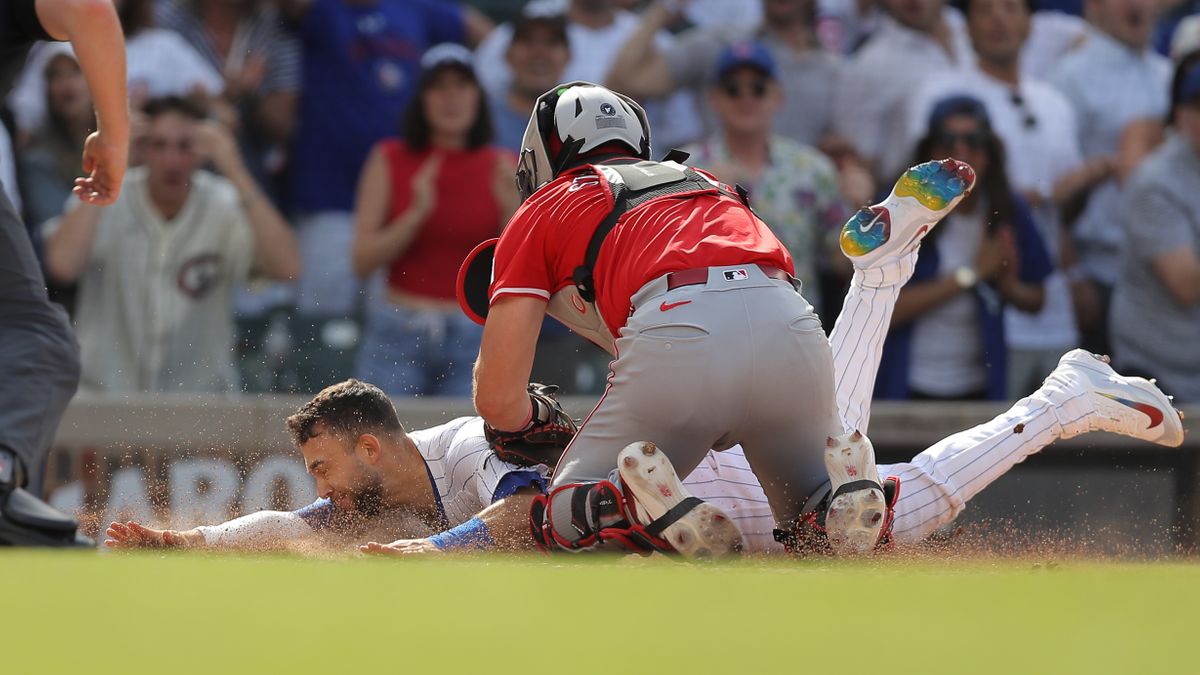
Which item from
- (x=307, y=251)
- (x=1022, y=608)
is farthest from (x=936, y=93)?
(x=1022, y=608)

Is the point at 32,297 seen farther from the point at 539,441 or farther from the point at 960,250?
the point at 960,250

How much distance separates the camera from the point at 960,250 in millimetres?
8125

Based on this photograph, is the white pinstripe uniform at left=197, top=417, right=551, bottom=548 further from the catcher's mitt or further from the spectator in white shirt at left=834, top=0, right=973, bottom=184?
the spectator in white shirt at left=834, top=0, right=973, bottom=184

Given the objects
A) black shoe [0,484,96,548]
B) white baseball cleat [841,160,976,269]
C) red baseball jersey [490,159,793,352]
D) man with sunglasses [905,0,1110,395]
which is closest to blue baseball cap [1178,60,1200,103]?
man with sunglasses [905,0,1110,395]

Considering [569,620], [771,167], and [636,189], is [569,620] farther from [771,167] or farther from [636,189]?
[771,167]

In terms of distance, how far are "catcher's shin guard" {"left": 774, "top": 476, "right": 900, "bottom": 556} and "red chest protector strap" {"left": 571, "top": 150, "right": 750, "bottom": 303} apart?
839mm

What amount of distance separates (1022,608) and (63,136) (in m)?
6.74

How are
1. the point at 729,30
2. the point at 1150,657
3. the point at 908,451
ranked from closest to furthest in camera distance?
the point at 1150,657 < the point at 908,451 < the point at 729,30

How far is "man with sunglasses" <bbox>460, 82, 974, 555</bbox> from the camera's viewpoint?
4086mm

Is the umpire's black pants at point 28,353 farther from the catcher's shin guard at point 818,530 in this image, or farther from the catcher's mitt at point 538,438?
the catcher's shin guard at point 818,530

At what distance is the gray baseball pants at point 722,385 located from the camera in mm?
4168

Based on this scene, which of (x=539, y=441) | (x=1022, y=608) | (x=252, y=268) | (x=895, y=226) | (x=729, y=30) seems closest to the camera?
(x=1022, y=608)

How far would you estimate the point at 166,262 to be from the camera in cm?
817

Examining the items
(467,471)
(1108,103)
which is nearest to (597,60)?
(1108,103)
